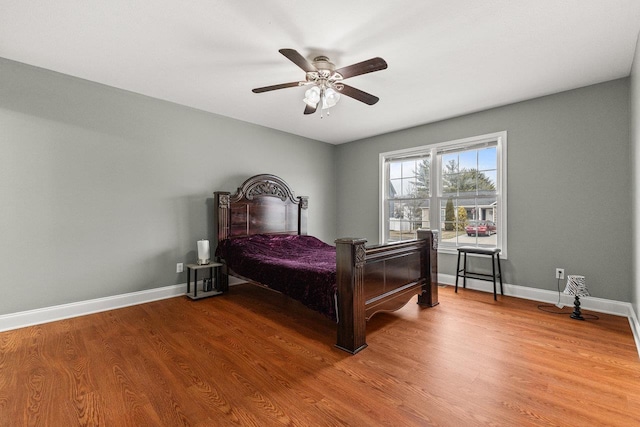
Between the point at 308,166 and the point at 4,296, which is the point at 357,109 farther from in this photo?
the point at 4,296

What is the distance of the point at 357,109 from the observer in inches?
156

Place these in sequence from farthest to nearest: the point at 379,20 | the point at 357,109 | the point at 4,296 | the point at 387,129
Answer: the point at 387,129, the point at 357,109, the point at 4,296, the point at 379,20

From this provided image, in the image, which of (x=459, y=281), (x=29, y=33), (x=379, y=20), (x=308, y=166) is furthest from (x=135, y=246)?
(x=459, y=281)

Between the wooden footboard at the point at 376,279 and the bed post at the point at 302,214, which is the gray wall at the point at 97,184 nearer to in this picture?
the bed post at the point at 302,214

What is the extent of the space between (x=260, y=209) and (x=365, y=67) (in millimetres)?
2842

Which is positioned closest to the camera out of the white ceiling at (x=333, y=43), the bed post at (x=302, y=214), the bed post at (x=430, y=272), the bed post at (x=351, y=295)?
the white ceiling at (x=333, y=43)

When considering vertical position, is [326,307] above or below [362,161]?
below

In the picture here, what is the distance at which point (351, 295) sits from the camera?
88.6 inches

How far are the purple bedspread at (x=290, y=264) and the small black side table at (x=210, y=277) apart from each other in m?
0.22

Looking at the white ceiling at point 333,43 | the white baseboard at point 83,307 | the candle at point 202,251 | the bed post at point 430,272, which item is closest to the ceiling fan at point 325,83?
the white ceiling at point 333,43

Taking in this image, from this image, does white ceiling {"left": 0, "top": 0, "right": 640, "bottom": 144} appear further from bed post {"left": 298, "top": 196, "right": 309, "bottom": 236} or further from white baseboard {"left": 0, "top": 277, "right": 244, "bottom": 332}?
white baseboard {"left": 0, "top": 277, "right": 244, "bottom": 332}

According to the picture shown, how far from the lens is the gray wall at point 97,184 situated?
108 inches

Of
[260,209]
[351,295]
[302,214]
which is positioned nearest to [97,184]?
[260,209]

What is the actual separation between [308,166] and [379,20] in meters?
3.45
